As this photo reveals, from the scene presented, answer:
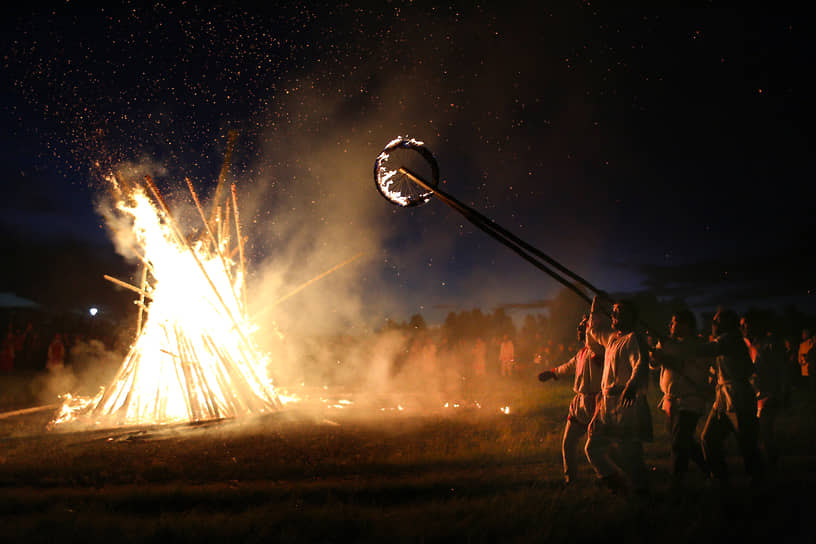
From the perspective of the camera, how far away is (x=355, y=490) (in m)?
4.82

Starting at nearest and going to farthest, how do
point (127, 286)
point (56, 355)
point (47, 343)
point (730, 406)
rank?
point (730, 406)
point (127, 286)
point (56, 355)
point (47, 343)

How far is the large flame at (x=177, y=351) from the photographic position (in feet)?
31.1

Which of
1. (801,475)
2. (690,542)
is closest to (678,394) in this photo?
(801,475)

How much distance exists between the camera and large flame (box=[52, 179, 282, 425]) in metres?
9.48

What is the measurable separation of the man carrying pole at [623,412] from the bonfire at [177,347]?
7377 millimetres

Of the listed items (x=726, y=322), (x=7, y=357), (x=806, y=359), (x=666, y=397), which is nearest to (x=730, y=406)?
(x=666, y=397)

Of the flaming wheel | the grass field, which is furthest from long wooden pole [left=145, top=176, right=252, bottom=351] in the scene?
the flaming wheel

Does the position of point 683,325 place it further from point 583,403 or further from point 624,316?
point 583,403

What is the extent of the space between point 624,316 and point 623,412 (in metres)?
0.92

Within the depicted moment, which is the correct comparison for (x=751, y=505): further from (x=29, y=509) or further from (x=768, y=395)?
(x=29, y=509)

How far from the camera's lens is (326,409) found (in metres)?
11.0

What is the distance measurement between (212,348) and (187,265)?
1.89 metres

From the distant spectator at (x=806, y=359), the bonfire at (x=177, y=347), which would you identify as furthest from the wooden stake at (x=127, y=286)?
the distant spectator at (x=806, y=359)

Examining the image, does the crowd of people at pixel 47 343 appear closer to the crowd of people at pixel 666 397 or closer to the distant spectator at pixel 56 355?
the distant spectator at pixel 56 355
